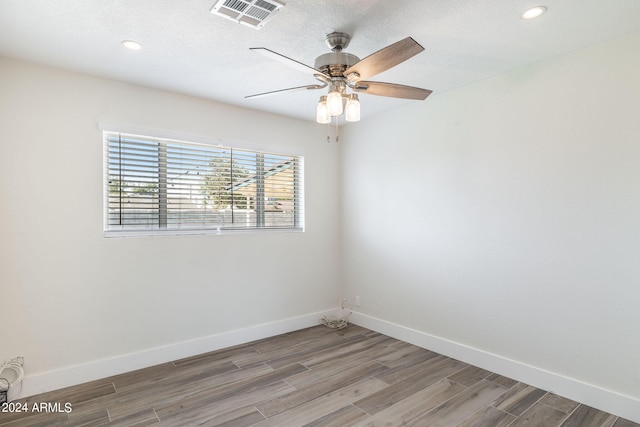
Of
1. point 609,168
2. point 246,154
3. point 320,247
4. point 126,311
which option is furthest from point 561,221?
point 126,311

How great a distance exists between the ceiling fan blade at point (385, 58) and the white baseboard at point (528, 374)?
2495 mm

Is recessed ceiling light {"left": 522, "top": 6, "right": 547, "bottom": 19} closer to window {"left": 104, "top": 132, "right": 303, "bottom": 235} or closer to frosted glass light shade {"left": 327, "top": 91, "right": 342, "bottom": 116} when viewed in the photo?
frosted glass light shade {"left": 327, "top": 91, "right": 342, "bottom": 116}

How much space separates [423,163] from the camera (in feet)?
11.5

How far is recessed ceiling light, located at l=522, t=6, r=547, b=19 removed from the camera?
196cm

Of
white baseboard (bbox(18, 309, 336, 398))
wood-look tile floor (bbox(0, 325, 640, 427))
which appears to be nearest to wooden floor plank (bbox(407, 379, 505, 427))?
wood-look tile floor (bbox(0, 325, 640, 427))

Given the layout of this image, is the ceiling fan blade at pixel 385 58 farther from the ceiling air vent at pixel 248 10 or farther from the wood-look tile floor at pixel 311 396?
the wood-look tile floor at pixel 311 396

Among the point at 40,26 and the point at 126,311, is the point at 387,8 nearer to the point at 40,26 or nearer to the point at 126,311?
the point at 40,26

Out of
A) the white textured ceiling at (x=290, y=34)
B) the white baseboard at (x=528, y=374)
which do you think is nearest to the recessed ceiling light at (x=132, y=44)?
the white textured ceiling at (x=290, y=34)

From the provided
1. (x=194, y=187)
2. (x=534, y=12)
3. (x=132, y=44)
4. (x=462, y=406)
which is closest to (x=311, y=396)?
(x=462, y=406)

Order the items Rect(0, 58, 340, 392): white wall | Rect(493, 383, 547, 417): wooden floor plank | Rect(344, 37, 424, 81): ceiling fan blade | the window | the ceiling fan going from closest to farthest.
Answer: Rect(344, 37, 424, 81): ceiling fan blade → the ceiling fan → Rect(493, 383, 547, 417): wooden floor plank → Rect(0, 58, 340, 392): white wall → the window

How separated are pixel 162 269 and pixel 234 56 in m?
1.94

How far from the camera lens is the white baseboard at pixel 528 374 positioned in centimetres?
228

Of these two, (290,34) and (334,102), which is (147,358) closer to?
(334,102)

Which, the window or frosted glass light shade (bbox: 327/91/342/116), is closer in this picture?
frosted glass light shade (bbox: 327/91/342/116)
